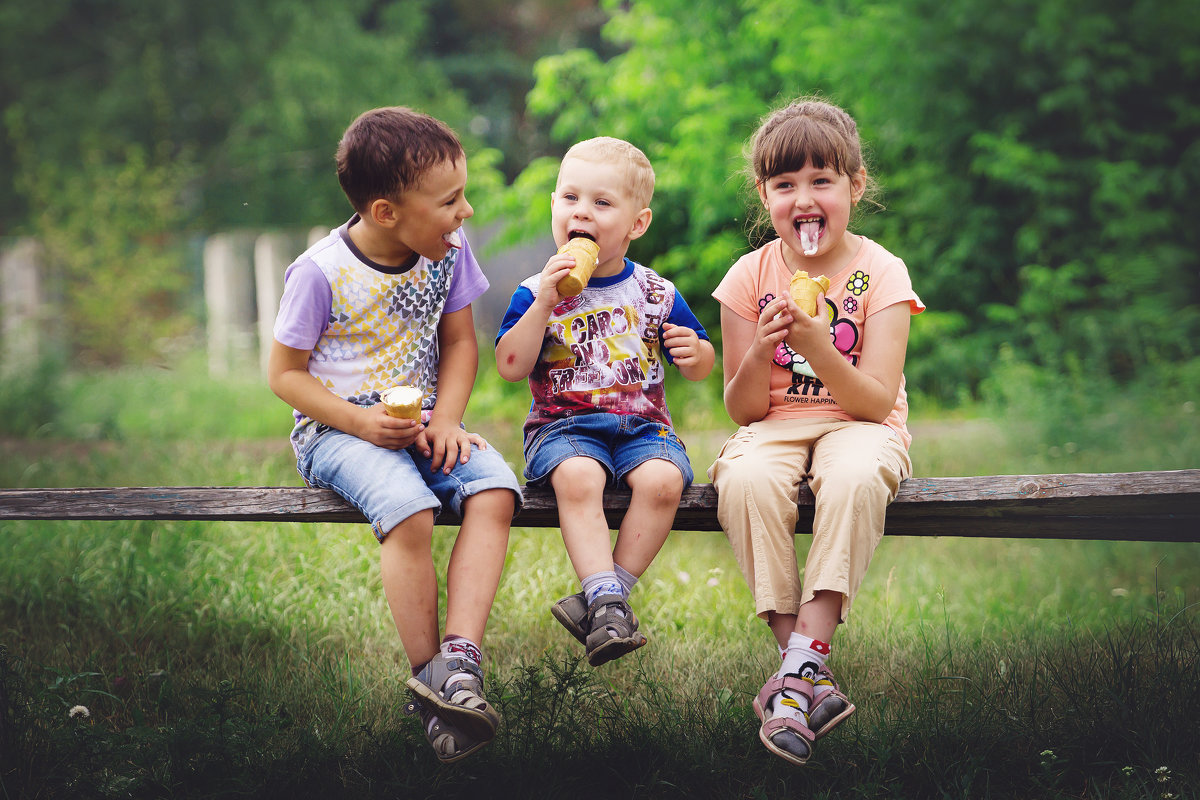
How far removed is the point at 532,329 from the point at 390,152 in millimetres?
547

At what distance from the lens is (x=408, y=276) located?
112 inches

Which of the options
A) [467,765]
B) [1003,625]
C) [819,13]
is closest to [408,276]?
[467,765]

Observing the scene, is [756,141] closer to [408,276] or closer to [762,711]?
[408,276]

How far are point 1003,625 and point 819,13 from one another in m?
6.06

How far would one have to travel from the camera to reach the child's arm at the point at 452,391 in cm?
275

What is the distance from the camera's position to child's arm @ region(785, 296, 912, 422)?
8.55 ft

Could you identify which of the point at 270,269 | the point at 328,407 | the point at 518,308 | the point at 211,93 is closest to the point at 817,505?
the point at 518,308

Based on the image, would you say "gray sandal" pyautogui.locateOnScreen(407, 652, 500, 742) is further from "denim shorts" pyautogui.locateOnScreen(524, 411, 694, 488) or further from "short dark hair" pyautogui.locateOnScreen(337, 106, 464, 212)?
"short dark hair" pyautogui.locateOnScreen(337, 106, 464, 212)

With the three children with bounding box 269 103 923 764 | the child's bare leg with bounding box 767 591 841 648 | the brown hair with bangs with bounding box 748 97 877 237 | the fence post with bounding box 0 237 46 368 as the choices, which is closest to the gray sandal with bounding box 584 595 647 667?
the three children with bounding box 269 103 923 764

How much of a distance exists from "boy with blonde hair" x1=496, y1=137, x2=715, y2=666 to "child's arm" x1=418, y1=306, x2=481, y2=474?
156 mm

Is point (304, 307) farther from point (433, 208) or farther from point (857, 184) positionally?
point (857, 184)

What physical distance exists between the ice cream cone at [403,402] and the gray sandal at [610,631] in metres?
0.62

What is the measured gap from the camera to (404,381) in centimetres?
286

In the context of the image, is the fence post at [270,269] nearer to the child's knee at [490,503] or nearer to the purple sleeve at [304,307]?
the purple sleeve at [304,307]
